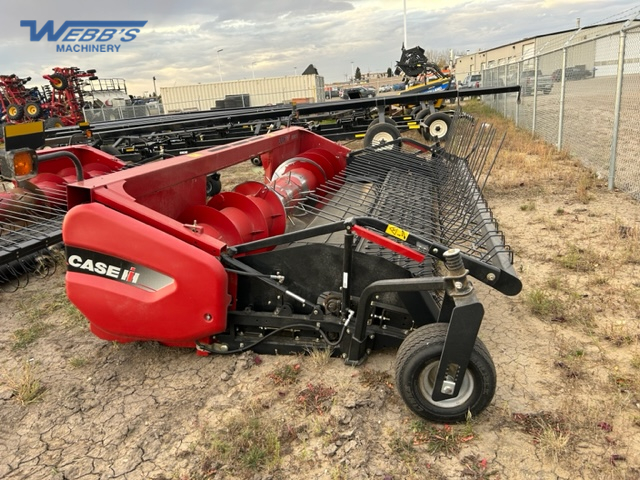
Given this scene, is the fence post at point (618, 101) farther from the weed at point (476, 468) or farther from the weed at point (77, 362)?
the weed at point (77, 362)

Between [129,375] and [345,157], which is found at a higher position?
[345,157]

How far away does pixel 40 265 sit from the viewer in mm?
4715

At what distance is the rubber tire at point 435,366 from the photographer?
7.32 feet

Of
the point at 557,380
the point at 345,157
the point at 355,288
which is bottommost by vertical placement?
the point at 557,380

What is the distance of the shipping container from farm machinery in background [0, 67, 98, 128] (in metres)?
14.3

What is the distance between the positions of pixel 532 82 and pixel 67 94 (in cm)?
1709

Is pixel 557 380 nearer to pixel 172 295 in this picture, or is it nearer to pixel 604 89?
pixel 172 295

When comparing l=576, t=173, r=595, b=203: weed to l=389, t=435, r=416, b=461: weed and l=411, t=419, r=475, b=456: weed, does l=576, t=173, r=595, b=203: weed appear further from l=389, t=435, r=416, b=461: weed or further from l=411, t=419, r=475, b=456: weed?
l=389, t=435, r=416, b=461: weed

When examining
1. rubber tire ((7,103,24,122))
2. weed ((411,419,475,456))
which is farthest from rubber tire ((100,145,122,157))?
rubber tire ((7,103,24,122))

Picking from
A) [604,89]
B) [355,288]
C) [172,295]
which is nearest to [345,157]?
[355,288]

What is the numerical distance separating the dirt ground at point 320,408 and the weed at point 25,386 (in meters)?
0.01

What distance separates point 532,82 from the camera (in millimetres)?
14078

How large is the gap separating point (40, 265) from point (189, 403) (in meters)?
2.92

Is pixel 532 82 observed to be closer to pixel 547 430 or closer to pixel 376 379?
pixel 376 379
